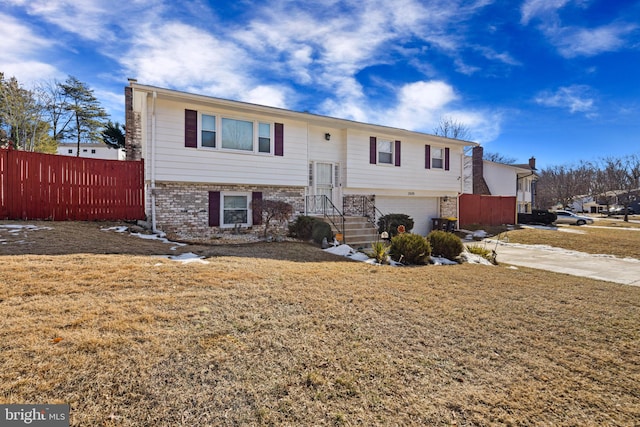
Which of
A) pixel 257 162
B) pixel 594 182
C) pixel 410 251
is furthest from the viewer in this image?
pixel 594 182

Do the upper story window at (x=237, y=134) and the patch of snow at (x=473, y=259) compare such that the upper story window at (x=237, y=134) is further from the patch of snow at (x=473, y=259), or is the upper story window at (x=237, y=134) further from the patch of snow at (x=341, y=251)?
the patch of snow at (x=473, y=259)

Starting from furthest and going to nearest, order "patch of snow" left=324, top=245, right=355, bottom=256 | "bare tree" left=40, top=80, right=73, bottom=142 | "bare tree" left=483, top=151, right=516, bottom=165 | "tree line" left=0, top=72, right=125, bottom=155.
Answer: "bare tree" left=483, top=151, right=516, bottom=165 < "bare tree" left=40, top=80, right=73, bottom=142 < "tree line" left=0, top=72, right=125, bottom=155 < "patch of snow" left=324, top=245, right=355, bottom=256

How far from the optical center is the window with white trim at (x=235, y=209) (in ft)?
39.3

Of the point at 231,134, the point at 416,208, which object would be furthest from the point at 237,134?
the point at 416,208

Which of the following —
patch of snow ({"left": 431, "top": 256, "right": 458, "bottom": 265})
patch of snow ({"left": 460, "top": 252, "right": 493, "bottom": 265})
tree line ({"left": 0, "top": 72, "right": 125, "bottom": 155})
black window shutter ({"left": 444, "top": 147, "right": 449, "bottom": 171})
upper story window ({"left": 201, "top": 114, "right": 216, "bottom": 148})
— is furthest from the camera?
tree line ({"left": 0, "top": 72, "right": 125, "bottom": 155})

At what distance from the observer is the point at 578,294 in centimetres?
590

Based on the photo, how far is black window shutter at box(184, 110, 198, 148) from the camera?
1096 centimetres

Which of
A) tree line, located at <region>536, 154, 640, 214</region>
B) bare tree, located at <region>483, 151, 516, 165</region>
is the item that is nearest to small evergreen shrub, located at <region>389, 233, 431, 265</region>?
tree line, located at <region>536, 154, 640, 214</region>

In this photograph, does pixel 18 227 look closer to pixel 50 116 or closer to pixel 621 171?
pixel 50 116

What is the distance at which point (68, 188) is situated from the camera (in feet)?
33.7

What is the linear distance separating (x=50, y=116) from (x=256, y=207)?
89.0ft

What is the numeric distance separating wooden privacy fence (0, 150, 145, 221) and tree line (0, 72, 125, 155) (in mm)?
10693

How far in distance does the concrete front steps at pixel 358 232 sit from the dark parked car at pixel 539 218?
18.3 meters

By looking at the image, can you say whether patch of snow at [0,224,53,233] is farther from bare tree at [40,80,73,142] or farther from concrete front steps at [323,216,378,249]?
bare tree at [40,80,73,142]
